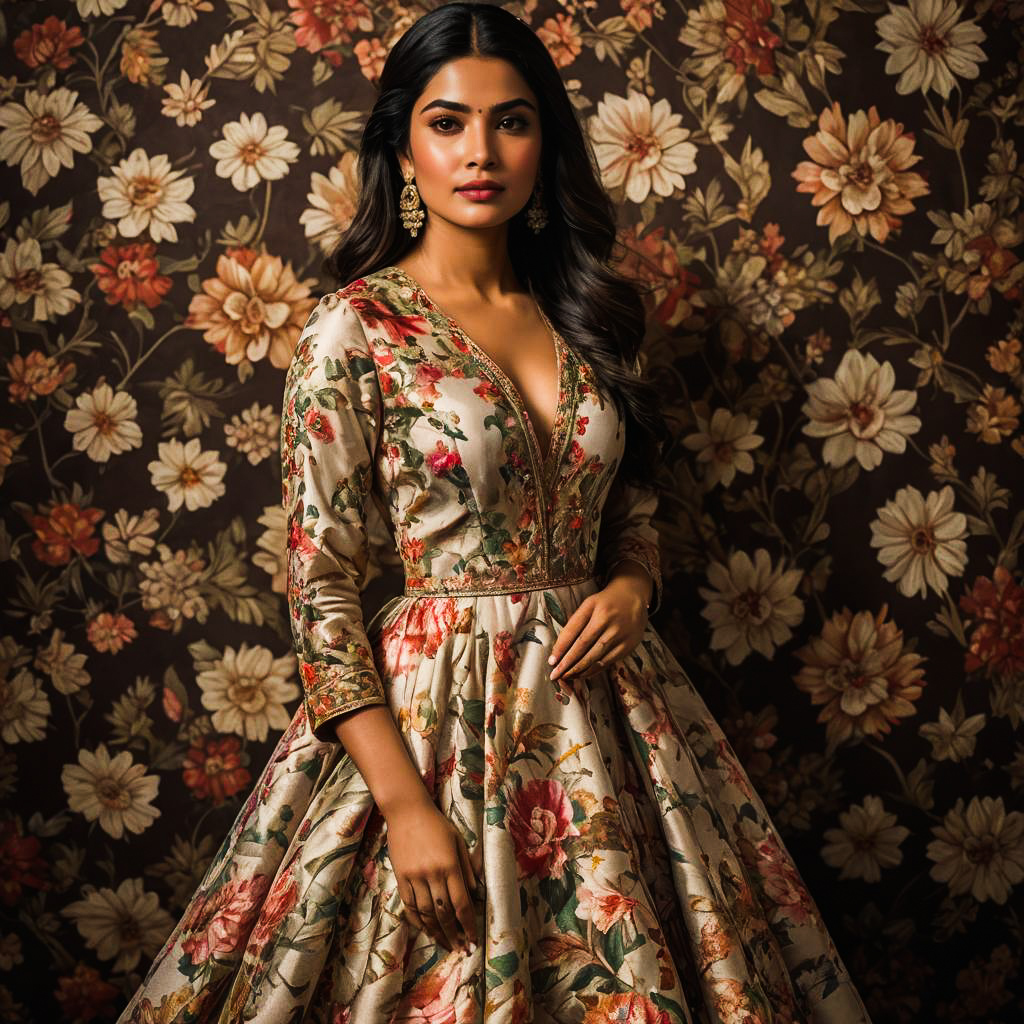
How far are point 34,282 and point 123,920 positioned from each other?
1.04 meters

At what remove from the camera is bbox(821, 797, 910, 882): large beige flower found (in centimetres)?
191

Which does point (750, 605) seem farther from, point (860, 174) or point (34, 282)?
point (34, 282)

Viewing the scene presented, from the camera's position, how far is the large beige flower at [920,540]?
1.90 m

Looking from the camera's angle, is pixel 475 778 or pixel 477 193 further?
pixel 477 193

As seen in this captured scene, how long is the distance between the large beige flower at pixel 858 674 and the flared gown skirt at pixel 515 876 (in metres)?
0.49

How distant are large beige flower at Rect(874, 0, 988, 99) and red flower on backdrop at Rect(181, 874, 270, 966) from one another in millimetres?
1569

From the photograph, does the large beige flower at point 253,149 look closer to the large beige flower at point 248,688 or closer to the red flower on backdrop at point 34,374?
the red flower on backdrop at point 34,374

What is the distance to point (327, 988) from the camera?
124 cm

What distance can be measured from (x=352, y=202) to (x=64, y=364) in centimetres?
52

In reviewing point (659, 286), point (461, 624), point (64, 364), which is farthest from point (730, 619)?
point (64, 364)

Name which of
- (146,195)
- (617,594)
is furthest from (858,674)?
(146,195)

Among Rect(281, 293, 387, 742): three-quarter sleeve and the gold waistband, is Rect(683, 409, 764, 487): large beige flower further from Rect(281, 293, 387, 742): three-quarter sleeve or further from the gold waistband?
Rect(281, 293, 387, 742): three-quarter sleeve

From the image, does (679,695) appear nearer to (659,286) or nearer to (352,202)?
(659,286)

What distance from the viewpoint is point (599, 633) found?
4.48 ft
